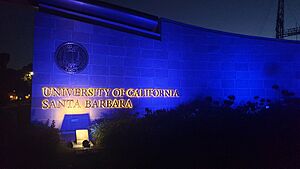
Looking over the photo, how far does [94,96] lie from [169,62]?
4.82 m

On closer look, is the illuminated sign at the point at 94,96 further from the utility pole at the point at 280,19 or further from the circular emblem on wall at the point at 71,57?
the utility pole at the point at 280,19

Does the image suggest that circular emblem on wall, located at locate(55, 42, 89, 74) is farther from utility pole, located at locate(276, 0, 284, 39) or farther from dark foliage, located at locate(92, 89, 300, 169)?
utility pole, located at locate(276, 0, 284, 39)

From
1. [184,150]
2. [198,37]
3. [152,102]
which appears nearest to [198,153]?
[184,150]

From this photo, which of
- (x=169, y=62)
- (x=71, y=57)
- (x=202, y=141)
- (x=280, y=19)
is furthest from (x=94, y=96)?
(x=280, y=19)

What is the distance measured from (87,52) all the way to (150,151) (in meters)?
7.09

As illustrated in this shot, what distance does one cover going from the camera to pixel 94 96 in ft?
45.5

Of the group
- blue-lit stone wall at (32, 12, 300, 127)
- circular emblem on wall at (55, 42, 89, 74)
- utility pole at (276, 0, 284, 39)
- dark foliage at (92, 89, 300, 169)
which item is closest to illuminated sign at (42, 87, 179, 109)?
blue-lit stone wall at (32, 12, 300, 127)

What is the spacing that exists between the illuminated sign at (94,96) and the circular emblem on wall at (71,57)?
105cm

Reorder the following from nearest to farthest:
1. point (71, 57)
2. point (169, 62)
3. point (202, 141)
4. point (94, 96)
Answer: point (202, 141) → point (71, 57) → point (94, 96) → point (169, 62)

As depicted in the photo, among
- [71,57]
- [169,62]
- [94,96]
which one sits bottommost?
[94,96]

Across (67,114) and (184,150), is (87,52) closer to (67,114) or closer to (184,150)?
(67,114)

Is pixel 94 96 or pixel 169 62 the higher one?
pixel 169 62

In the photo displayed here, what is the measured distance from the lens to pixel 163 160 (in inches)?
315

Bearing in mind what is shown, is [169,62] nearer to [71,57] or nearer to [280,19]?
[71,57]
